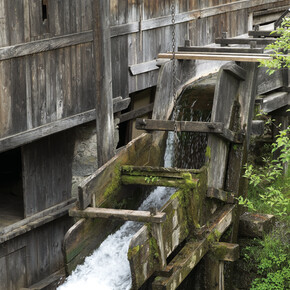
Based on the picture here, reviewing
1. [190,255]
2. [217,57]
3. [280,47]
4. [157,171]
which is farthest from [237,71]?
[190,255]

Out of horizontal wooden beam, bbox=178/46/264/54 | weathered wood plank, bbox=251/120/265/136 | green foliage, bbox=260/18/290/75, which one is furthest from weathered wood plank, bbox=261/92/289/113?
green foliage, bbox=260/18/290/75

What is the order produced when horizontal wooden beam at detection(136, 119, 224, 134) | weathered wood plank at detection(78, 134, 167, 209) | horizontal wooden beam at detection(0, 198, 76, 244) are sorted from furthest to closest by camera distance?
1. horizontal wooden beam at detection(0, 198, 76, 244)
2. horizontal wooden beam at detection(136, 119, 224, 134)
3. weathered wood plank at detection(78, 134, 167, 209)

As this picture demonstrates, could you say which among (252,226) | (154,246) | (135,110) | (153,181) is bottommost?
(252,226)

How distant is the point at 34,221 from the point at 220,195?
2.24 meters

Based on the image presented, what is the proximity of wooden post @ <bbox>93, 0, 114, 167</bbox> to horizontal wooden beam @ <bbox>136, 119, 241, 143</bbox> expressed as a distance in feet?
1.30

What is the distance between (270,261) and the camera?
8.43m

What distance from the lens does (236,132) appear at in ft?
27.1

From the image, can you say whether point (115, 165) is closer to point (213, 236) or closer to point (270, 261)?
point (213, 236)

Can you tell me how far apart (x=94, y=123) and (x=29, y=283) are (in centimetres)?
216

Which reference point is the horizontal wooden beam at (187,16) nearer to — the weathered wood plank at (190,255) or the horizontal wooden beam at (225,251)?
the weathered wood plank at (190,255)

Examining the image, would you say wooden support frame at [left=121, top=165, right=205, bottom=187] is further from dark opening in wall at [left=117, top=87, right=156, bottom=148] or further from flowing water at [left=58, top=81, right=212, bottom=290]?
dark opening in wall at [left=117, top=87, right=156, bottom=148]

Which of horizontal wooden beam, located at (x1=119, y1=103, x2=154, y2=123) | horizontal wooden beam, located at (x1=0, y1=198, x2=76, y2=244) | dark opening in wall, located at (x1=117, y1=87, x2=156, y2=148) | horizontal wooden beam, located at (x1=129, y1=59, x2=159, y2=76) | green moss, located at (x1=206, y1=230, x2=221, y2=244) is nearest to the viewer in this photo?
green moss, located at (x1=206, y1=230, x2=221, y2=244)

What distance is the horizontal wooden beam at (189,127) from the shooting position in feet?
25.4

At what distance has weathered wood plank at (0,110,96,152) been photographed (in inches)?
284
